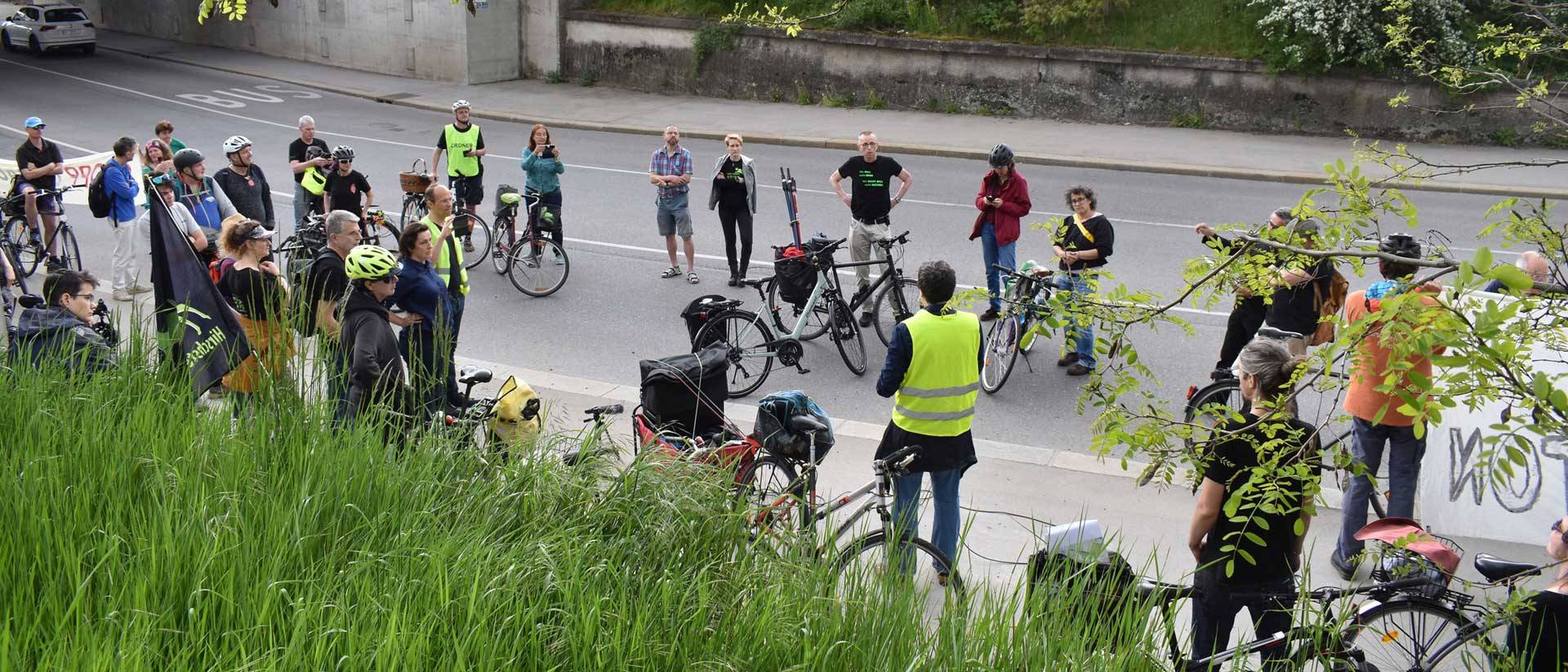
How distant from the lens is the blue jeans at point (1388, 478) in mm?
7109

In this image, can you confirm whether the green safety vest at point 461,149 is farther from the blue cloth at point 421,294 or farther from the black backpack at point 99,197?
the blue cloth at point 421,294

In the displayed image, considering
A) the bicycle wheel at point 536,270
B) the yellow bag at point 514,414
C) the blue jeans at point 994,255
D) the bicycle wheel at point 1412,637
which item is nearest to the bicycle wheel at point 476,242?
the bicycle wheel at point 536,270

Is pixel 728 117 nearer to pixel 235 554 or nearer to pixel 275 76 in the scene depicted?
pixel 275 76

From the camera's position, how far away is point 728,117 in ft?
85.0

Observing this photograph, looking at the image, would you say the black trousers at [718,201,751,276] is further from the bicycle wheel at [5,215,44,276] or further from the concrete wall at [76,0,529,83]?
the concrete wall at [76,0,529,83]

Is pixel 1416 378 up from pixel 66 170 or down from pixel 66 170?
up

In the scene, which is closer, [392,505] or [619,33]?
[392,505]

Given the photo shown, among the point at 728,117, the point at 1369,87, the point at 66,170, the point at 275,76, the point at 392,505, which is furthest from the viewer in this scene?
the point at 275,76

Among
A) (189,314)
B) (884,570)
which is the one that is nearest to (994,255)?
(189,314)

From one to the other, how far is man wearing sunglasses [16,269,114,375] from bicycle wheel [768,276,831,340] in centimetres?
504

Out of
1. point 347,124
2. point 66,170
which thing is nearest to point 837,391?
point 66,170

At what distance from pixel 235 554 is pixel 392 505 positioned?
31.1 inches

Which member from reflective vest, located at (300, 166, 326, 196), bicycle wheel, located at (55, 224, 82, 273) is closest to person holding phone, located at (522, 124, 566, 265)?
reflective vest, located at (300, 166, 326, 196)

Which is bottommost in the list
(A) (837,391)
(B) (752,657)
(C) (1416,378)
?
(A) (837,391)
